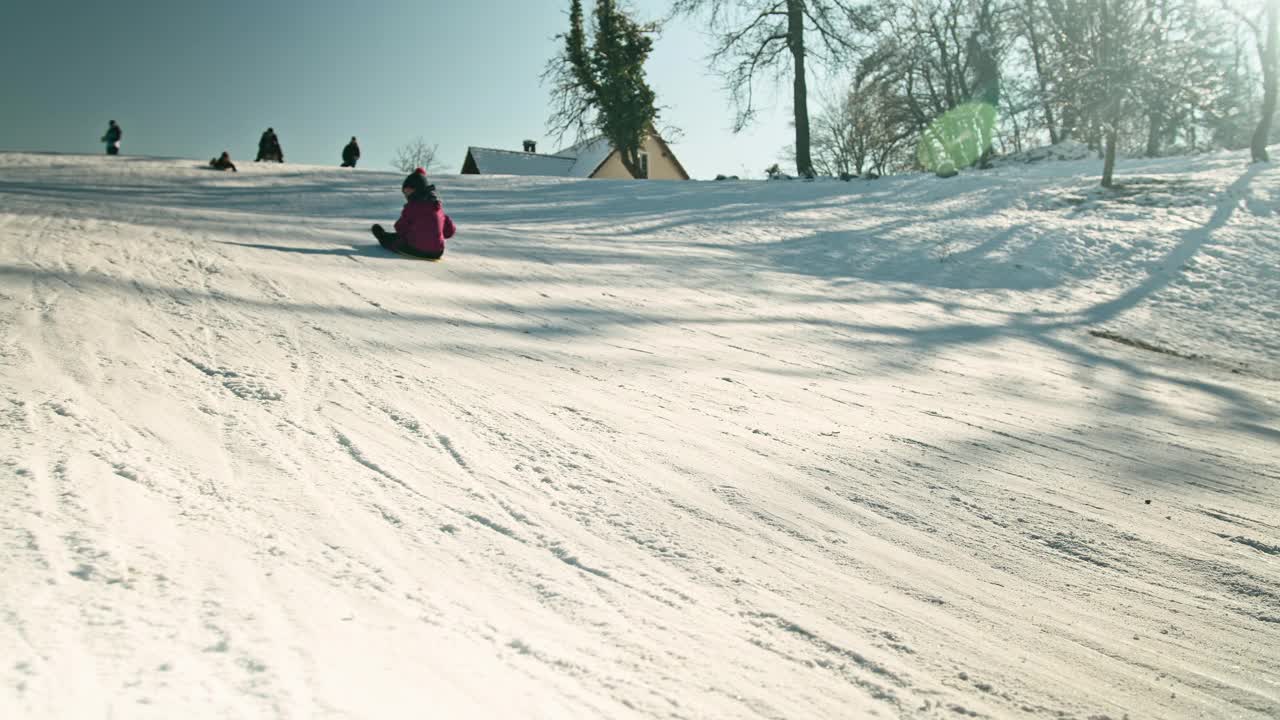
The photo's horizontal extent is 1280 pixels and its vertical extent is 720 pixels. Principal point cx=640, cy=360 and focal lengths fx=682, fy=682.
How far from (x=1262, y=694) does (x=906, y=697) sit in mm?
1172

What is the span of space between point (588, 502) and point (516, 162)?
160ft

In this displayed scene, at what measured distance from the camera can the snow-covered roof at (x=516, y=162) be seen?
4797 cm

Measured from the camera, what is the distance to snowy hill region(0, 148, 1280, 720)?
1809 millimetres

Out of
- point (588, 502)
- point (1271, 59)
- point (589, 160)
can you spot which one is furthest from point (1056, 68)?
point (589, 160)

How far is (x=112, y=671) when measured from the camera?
156 centimetres

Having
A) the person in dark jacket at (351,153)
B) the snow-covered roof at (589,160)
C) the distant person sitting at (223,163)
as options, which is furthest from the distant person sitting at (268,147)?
the snow-covered roof at (589,160)

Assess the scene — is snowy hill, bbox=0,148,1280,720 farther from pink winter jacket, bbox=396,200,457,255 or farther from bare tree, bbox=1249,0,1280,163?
bare tree, bbox=1249,0,1280,163

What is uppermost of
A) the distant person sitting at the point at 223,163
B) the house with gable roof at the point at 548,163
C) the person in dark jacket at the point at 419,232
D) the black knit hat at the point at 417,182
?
the house with gable roof at the point at 548,163

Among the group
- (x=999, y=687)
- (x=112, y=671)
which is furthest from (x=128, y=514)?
(x=999, y=687)

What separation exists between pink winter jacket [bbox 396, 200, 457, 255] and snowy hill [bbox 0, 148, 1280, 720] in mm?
522

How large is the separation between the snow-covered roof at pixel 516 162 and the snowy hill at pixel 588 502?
42.7 m

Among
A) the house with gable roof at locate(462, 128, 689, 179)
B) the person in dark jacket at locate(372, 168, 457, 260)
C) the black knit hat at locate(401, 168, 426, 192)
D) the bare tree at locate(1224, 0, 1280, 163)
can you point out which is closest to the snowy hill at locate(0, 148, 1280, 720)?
the person in dark jacket at locate(372, 168, 457, 260)

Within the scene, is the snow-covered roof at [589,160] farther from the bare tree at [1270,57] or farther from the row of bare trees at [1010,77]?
the bare tree at [1270,57]

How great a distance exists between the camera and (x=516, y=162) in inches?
1908
